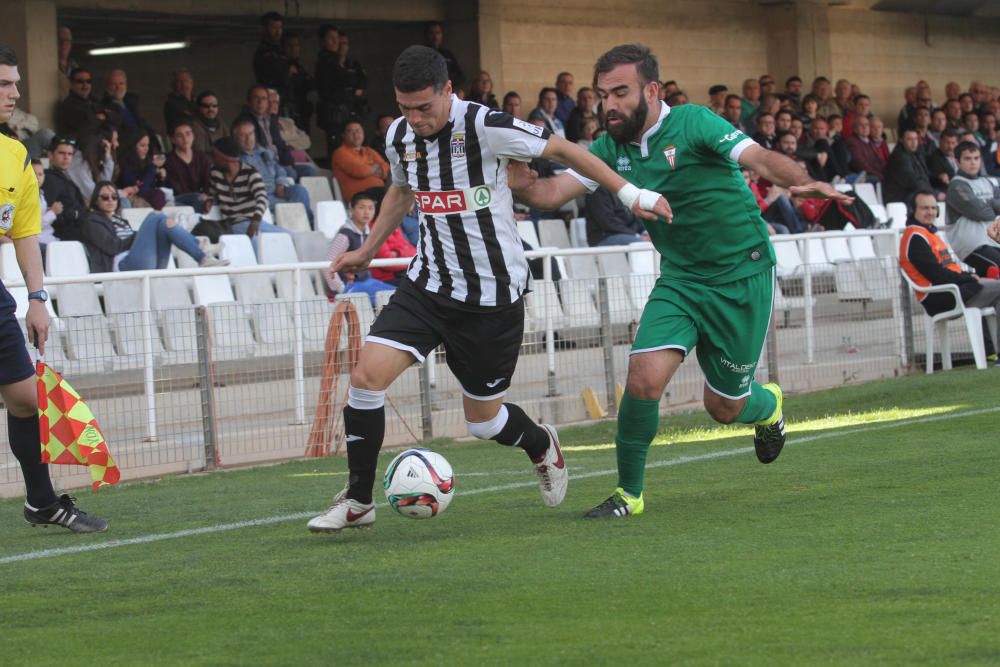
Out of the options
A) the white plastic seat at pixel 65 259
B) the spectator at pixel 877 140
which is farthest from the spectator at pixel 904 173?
the white plastic seat at pixel 65 259

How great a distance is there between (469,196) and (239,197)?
29.6 feet

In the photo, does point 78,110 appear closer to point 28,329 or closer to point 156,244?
point 156,244

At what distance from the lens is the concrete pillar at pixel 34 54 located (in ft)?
54.9

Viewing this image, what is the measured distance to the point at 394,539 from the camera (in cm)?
644

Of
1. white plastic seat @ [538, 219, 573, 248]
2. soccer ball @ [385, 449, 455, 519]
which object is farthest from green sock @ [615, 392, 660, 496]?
white plastic seat @ [538, 219, 573, 248]

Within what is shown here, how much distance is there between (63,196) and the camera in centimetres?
1323

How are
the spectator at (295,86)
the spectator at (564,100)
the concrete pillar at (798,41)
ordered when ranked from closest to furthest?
the spectator at (295,86), the spectator at (564,100), the concrete pillar at (798,41)

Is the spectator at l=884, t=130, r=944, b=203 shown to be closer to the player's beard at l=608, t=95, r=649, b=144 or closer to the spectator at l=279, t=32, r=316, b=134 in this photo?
the spectator at l=279, t=32, r=316, b=134

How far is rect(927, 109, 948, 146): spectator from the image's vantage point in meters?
25.8

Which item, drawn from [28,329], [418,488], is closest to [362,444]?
[418,488]

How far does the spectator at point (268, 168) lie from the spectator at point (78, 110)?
1.46 m

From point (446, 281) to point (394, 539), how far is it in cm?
112

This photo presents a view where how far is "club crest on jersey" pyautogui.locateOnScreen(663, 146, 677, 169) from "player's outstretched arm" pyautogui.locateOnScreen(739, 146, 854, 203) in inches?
16.9

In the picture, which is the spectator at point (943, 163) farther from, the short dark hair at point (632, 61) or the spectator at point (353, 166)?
the short dark hair at point (632, 61)
